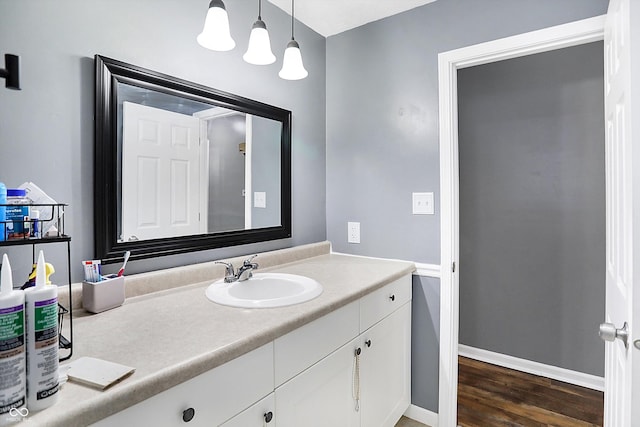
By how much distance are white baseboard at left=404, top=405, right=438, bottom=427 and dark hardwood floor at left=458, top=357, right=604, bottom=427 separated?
0.17 meters

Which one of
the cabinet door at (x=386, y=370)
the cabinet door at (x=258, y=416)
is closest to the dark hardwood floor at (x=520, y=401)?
the cabinet door at (x=386, y=370)

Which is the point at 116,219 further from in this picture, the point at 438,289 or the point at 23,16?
the point at 438,289

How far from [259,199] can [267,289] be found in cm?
53

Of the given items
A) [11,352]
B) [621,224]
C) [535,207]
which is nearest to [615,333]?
[621,224]

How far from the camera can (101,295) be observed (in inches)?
44.1

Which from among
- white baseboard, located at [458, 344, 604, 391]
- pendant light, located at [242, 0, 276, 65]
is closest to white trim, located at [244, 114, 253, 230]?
pendant light, located at [242, 0, 276, 65]

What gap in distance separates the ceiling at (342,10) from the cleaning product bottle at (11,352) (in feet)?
6.08

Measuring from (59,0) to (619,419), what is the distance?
215 centimetres

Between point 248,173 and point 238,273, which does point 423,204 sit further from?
point 238,273

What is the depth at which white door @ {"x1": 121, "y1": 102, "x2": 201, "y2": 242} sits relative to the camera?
4.32ft

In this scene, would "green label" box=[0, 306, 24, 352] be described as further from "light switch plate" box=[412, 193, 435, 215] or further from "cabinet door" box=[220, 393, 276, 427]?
"light switch plate" box=[412, 193, 435, 215]

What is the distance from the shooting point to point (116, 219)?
127cm

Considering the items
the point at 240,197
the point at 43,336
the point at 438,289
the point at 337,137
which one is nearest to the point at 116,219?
the point at 240,197

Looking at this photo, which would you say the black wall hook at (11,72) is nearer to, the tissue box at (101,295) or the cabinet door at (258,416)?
the tissue box at (101,295)
